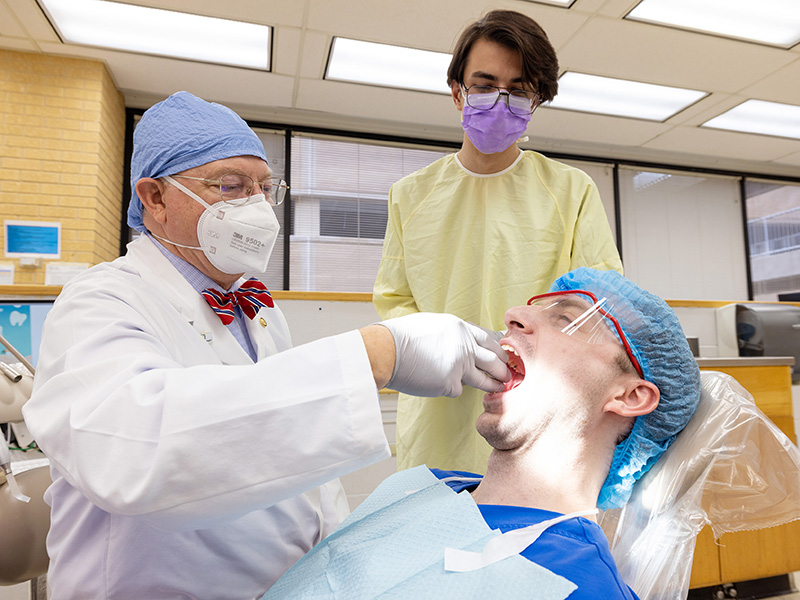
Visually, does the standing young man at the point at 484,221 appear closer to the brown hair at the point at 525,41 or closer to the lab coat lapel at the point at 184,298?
the brown hair at the point at 525,41

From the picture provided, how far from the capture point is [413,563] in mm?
849

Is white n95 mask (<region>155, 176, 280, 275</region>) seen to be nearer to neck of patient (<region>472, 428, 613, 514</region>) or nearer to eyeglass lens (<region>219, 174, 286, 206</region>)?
eyeglass lens (<region>219, 174, 286, 206</region>)

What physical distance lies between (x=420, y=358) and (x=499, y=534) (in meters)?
0.32

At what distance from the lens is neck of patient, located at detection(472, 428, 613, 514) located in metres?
1.05

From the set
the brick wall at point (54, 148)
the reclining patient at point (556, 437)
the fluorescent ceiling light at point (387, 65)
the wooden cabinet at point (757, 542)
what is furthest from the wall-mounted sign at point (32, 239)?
the wooden cabinet at point (757, 542)

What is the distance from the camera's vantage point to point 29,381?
1561 mm

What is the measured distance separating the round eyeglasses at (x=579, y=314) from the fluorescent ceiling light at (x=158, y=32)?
11.1 ft

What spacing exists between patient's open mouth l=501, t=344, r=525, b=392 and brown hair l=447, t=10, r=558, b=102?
0.78 meters

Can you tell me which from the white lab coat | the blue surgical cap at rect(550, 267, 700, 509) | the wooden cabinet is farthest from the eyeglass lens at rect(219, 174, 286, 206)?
the wooden cabinet

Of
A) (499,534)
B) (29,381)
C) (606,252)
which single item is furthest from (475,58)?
(29,381)

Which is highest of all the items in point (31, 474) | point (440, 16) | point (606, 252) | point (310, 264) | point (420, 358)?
point (440, 16)

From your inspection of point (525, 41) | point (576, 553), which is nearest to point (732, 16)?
point (525, 41)

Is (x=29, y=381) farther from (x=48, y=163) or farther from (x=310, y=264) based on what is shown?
(x=310, y=264)

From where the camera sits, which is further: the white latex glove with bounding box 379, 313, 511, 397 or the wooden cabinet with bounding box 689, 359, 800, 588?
the wooden cabinet with bounding box 689, 359, 800, 588
